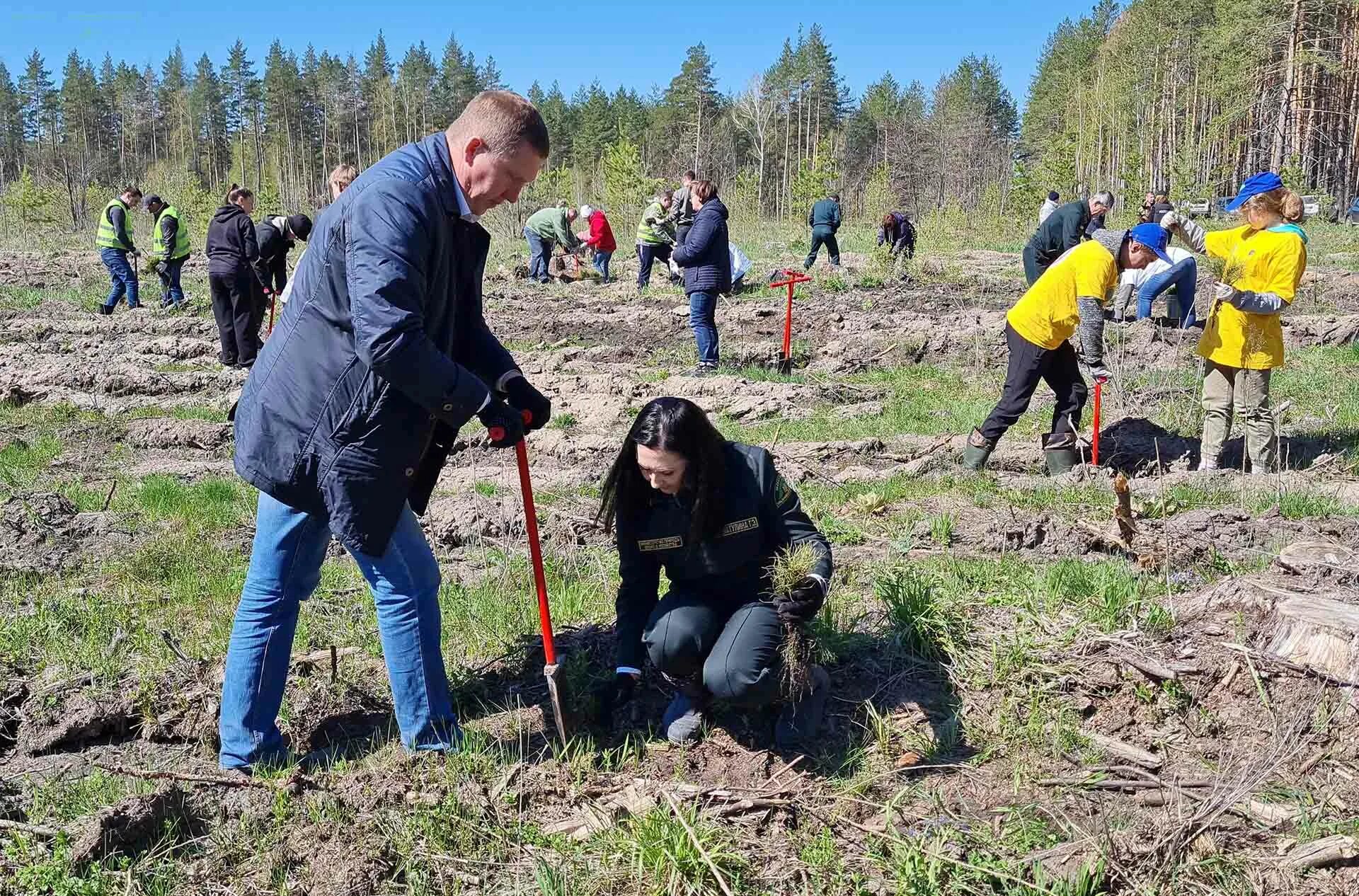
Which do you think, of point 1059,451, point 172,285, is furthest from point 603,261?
point 1059,451

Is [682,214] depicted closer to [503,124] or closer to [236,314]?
[236,314]

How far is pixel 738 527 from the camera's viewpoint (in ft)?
11.4

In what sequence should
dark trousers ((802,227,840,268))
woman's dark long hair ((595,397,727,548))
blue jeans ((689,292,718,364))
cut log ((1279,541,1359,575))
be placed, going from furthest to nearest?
dark trousers ((802,227,840,268))
blue jeans ((689,292,718,364))
cut log ((1279,541,1359,575))
woman's dark long hair ((595,397,727,548))

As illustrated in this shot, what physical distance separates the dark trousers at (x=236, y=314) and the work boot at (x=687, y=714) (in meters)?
8.46

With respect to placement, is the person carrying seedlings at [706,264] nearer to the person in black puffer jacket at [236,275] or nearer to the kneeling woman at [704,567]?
the person in black puffer jacket at [236,275]

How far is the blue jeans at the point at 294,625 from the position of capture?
122 inches

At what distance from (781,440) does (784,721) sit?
4.99 m

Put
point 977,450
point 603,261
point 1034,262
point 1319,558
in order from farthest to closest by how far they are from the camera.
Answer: point 603,261 < point 1034,262 < point 977,450 < point 1319,558

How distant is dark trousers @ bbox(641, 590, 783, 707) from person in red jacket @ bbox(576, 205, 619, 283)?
16.7 meters

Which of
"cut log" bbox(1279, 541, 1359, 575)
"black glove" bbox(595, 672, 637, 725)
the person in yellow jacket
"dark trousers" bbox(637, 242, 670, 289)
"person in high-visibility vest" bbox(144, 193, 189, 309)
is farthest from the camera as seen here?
"dark trousers" bbox(637, 242, 670, 289)

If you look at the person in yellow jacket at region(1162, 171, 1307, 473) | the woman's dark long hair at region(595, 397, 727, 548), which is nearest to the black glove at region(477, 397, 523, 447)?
the woman's dark long hair at region(595, 397, 727, 548)

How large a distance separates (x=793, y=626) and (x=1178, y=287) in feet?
36.6

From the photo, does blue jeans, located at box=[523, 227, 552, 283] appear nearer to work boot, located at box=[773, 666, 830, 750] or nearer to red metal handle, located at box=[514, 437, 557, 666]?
red metal handle, located at box=[514, 437, 557, 666]

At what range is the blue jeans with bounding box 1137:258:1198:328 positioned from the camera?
12234 millimetres
